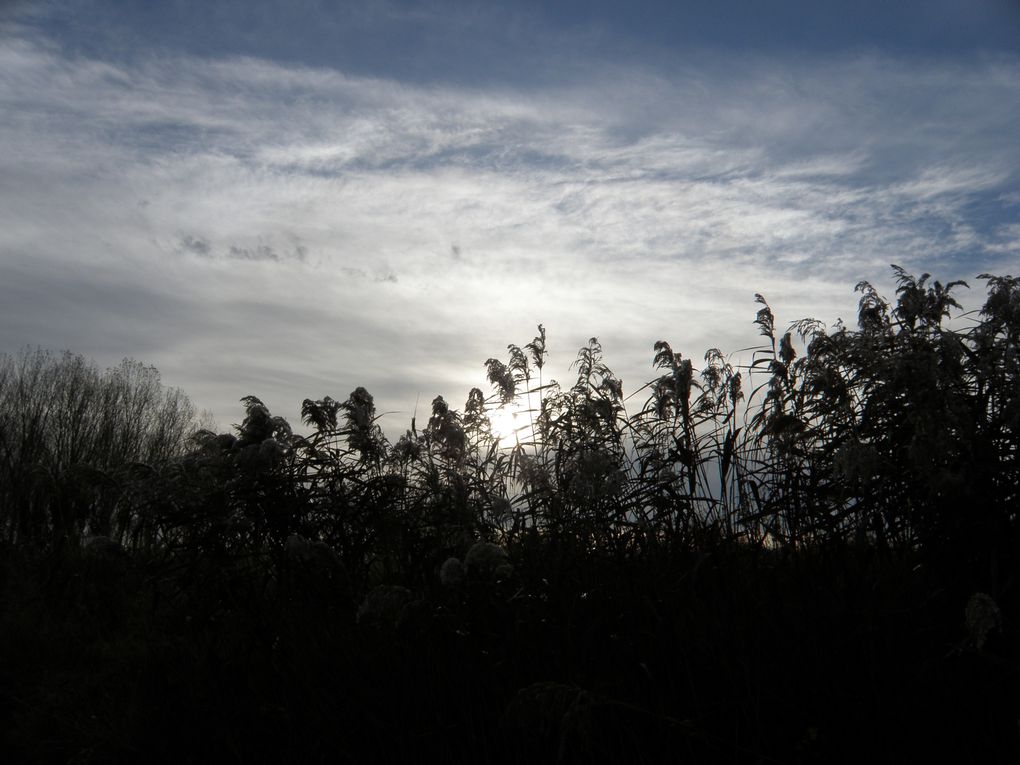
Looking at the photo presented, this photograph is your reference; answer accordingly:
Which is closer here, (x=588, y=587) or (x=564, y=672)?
(x=564, y=672)

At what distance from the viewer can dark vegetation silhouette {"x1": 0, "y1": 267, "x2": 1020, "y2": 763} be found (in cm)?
253

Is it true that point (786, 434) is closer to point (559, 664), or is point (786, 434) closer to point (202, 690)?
point (559, 664)

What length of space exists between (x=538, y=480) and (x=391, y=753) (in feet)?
7.58

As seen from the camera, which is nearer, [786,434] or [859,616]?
[859,616]

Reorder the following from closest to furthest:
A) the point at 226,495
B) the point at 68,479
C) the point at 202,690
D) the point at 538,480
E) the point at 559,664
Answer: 1. the point at 559,664
2. the point at 202,690
3. the point at 226,495
4. the point at 538,480
5. the point at 68,479

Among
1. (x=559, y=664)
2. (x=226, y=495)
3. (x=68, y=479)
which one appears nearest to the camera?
(x=559, y=664)

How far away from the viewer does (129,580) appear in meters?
5.73

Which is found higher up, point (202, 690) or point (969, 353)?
point (969, 353)

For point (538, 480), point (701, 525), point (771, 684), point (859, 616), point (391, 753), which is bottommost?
point (391, 753)

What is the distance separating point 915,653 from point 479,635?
1600 millimetres

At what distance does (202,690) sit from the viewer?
3434 mm

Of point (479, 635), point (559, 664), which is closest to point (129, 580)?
point (479, 635)

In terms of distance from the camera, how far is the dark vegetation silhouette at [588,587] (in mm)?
2533

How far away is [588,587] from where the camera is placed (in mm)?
3449
